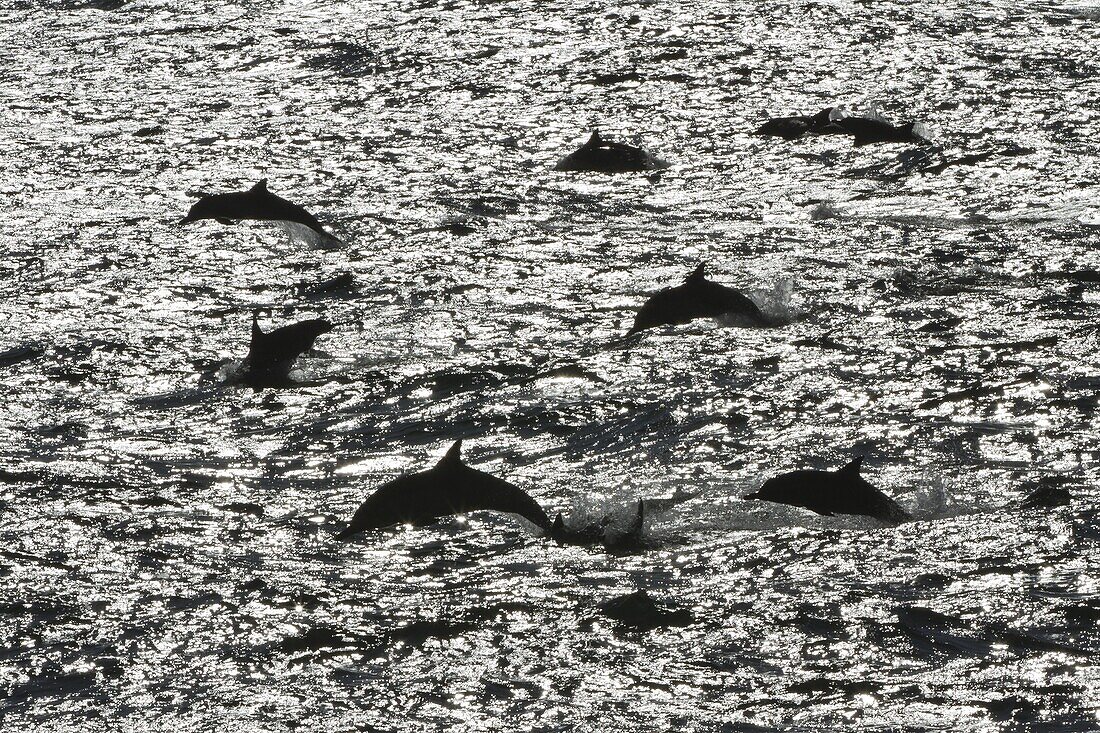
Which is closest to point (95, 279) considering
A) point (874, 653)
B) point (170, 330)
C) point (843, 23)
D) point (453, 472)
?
point (170, 330)

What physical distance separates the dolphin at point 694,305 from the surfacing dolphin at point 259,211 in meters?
3.78

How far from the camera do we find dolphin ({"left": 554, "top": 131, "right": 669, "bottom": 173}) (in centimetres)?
1781

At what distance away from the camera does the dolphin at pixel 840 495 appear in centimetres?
944

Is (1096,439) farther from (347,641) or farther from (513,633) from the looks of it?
(347,641)

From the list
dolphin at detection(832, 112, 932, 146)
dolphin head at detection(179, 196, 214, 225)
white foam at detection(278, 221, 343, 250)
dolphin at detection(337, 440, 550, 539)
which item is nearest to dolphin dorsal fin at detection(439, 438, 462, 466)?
dolphin at detection(337, 440, 550, 539)

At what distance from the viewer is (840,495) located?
9.46 m

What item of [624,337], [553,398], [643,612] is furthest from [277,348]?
[643,612]

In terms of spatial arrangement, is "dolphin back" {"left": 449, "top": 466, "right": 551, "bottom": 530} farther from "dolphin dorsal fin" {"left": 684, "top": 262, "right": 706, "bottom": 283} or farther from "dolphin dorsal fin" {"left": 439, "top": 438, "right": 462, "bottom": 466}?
"dolphin dorsal fin" {"left": 684, "top": 262, "right": 706, "bottom": 283}

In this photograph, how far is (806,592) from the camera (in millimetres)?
8602

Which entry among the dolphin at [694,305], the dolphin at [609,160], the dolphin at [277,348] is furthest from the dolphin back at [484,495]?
the dolphin at [609,160]

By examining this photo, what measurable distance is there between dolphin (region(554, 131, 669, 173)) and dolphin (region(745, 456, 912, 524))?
8.54 meters

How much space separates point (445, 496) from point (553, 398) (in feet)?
7.08

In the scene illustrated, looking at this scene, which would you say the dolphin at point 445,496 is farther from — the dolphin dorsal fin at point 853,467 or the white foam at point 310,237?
the white foam at point 310,237

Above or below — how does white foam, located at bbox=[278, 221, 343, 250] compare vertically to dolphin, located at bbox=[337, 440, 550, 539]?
below
